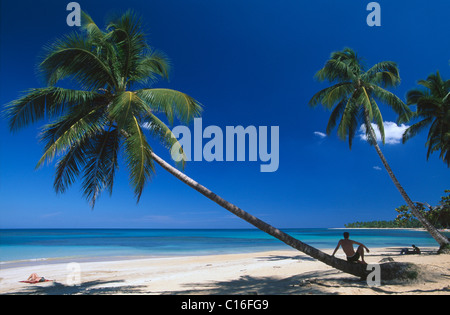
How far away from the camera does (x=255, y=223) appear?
612 centimetres

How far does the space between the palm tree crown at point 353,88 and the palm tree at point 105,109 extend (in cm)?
821

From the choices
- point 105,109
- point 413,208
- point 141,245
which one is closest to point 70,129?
point 105,109

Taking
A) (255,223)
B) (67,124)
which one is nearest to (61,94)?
(67,124)

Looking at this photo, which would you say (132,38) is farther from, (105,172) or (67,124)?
(105,172)

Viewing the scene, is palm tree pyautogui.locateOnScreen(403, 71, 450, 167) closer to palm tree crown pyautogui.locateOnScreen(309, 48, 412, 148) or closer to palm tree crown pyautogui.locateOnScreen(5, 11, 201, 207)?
palm tree crown pyautogui.locateOnScreen(309, 48, 412, 148)

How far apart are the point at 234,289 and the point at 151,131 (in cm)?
485

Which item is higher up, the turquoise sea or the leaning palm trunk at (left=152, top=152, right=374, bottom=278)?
the leaning palm trunk at (left=152, top=152, right=374, bottom=278)

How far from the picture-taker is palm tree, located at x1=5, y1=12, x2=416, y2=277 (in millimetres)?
6168

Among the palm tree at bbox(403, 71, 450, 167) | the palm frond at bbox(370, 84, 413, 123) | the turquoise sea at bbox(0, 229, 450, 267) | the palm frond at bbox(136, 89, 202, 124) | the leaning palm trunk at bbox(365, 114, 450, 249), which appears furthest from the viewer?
the turquoise sea at bbox(0, 229, 450, 267)

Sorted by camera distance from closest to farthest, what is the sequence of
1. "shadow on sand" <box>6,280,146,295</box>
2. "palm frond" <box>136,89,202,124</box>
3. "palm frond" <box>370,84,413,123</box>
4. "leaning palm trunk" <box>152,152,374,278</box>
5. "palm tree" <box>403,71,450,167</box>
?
"leaning palm trunk" <box>152,152,374,278</box>, "palm frond" <box>136,89,202,124</box>, "shadow on sand" <box>6,280,146,295</box>, "palm frond" <box>370,84,413,123</box>, "palm tree" <box>403,71,450,167</box>

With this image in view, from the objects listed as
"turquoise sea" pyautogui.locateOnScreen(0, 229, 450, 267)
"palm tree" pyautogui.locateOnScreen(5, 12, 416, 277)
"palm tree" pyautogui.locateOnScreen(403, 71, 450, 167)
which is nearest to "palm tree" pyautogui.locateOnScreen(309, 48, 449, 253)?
"palm tree" pyautogui.locateOnScreen(403, 71, 450, 167)

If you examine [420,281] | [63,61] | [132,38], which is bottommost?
[420,281]
